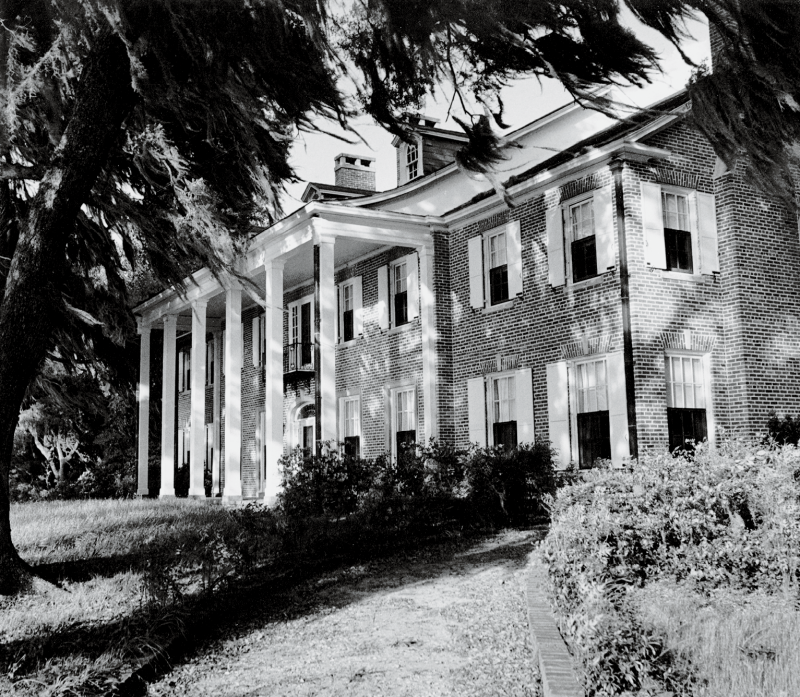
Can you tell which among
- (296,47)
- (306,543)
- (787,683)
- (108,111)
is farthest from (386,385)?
(787,683)

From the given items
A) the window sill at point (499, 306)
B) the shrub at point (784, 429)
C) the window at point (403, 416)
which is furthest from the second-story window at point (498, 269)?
the shrub at point (784, 429)

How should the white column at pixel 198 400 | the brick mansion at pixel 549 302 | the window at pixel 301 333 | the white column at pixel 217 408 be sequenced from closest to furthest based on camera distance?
1. the brick mansion at pixel 549 302
2. the white column at pixel 198 400
3. the window at pixel 301 333
4. the white column at pixel 217 408

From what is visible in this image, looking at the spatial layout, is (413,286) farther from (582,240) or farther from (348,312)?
(582,240)

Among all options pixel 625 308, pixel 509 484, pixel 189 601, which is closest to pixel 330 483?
pixel 509 484

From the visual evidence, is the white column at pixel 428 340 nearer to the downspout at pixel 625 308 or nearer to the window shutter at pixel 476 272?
the window shutter at pixel 476 272

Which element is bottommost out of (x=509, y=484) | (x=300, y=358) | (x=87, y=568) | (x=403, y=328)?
(x=87, y=568)

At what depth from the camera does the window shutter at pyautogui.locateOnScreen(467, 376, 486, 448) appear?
712 inches

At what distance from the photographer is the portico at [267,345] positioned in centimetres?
1834

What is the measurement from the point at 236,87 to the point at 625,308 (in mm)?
9409

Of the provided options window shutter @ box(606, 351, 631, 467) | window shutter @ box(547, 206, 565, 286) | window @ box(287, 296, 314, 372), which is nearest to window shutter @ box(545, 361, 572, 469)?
window shutter @ box(606, 351, 631, 467)

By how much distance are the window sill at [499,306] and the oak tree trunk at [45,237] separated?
10.2 metres

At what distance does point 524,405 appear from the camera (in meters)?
17.1

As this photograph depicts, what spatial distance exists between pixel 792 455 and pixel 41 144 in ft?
27.2

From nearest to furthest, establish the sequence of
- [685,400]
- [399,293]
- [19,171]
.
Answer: [19,171]
[685,400]
[399,293]
